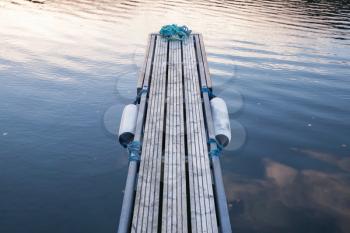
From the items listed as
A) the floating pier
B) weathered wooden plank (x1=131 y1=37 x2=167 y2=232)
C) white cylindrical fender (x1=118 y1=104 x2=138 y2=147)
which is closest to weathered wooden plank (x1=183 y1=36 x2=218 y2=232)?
the floating pier

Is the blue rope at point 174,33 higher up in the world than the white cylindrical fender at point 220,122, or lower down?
higher up

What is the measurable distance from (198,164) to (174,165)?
87 cm

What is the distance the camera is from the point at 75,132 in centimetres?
1576

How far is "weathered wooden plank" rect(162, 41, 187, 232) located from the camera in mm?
9117

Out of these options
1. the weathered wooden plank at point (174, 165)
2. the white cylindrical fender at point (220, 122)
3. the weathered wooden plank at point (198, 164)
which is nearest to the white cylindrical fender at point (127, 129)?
the weathered wooden plank at point (174, 165)

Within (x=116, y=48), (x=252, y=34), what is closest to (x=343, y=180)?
(x=116, y=48)

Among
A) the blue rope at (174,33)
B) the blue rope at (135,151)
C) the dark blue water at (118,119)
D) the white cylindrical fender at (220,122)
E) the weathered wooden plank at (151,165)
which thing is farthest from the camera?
the blue rope at (174,33)

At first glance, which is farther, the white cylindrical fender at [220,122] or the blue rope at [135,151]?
the white cylindrical fender at [220,122]

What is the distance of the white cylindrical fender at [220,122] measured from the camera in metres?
14.0

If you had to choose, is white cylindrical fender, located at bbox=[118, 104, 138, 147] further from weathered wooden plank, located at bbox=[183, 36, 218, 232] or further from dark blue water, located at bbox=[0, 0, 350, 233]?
weathered wooden plank, located at bbox=[183, 36, 218, 232]

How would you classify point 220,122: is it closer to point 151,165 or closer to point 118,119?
point 151,165

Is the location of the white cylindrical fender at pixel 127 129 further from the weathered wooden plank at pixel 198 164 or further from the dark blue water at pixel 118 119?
the weathered wooden plank at pixel 198 164

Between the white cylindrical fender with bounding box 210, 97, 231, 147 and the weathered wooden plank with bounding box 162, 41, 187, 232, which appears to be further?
the white cylindrical fender with bounding box 210, 97, 231, 147

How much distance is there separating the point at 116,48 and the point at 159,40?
581 cm
